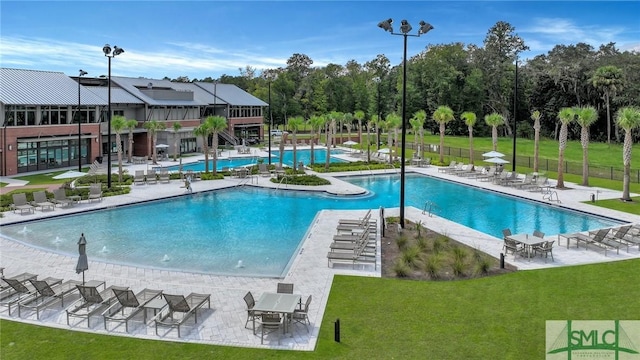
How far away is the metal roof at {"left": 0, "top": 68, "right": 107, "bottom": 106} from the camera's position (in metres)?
34.4

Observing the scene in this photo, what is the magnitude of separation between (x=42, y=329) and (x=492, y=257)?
12686mm

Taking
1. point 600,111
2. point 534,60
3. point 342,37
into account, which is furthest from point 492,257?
point 534,60

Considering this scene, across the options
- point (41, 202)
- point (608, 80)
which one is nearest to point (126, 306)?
Answer: point (41, 202)

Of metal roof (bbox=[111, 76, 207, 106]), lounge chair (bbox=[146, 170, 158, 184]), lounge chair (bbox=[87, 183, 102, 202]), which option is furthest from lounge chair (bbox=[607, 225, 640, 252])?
metal roof (bbox=[111, 76, 207, 106])

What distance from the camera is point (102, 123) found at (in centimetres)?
4200

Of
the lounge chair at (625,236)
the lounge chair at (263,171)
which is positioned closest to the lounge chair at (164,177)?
the lounge chair at (263,171)

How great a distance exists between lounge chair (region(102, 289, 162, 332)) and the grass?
2.24 ft

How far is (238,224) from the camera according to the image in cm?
2172

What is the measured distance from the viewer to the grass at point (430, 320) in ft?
30.5

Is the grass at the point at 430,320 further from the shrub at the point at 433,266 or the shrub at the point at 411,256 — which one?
the shrub at the point at 411,256

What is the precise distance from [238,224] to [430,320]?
12.6 meters

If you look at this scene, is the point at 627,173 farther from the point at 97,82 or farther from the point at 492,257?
the point at 97,82

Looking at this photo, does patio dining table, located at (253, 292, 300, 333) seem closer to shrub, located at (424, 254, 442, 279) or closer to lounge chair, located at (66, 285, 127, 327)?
lounge chair, located at (66, 285, 127, 327)

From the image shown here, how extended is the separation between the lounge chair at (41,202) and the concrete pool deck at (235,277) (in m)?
0.56
